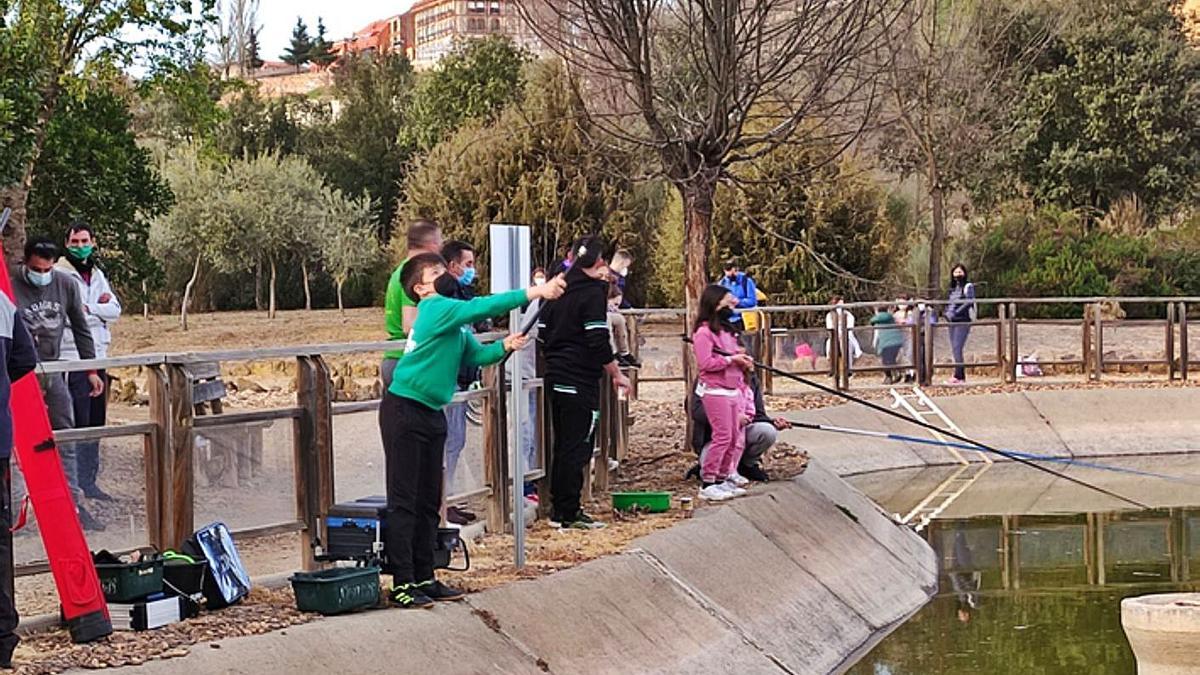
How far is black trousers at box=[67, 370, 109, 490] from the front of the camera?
8.77m

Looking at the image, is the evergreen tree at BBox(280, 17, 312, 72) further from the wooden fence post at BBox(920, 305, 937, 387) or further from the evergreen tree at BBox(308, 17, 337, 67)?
the wooden fence post at BBox(920, 305, 937, 387)

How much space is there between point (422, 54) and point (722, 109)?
119 m

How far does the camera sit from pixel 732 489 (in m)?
14.3

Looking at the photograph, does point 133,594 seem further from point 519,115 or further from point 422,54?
point 422,54

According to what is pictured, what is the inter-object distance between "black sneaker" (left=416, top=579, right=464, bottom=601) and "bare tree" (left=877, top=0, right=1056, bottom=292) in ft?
68.2

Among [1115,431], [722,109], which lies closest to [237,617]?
[722,109]

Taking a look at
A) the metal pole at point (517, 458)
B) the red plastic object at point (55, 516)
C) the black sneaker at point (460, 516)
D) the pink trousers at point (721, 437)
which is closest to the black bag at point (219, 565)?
the red plastic object at point (55, 516)

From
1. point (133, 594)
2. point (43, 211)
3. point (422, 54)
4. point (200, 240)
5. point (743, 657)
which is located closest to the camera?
point (133, 594)

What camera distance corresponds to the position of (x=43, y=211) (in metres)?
22.8

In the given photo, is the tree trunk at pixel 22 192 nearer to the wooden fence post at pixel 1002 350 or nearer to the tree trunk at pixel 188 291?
the wooden fence post at pixel 1002 350

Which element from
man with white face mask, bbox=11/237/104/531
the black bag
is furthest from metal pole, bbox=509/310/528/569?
man with white face mask, bbox=11/237/104/531

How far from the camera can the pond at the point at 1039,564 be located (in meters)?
12.2

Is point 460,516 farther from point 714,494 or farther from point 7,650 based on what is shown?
point 7,650

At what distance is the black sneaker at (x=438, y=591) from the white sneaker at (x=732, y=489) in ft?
15.8
